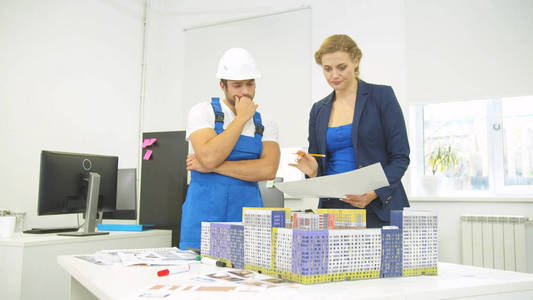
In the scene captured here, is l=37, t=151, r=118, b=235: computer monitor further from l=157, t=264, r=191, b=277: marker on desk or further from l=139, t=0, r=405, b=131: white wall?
l=139, t=0, r=405, b=131: white wall

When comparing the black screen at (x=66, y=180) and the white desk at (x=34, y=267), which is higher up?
the black screen at (x=66, y=180)

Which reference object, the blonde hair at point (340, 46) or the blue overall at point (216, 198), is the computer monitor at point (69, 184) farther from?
the blonde hair at point (340, 46)

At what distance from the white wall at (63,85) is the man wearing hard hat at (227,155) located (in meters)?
2.69

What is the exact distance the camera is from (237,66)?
1727 millimetres

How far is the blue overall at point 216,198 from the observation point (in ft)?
5.31

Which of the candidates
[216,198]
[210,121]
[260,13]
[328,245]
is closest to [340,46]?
[210,121]

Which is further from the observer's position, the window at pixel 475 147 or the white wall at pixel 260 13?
the white wall at pixel 260 13

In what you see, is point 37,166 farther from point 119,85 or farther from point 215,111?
point 215,111

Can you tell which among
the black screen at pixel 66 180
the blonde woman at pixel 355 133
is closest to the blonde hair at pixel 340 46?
the blonde woman at pixel 355 133

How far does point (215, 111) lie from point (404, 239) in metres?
0.94

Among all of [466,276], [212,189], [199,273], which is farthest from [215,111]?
[466,276]

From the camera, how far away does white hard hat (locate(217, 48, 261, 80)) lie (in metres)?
1.73

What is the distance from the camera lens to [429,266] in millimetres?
1026

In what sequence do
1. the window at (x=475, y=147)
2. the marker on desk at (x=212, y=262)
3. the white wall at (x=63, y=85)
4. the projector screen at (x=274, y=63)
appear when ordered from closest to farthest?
the marker on desk at (x=212, y=262) < the window at (x=475, y=147) < the white wall at (x=63, y=85) < the projector screen at (x=274, y=63)
